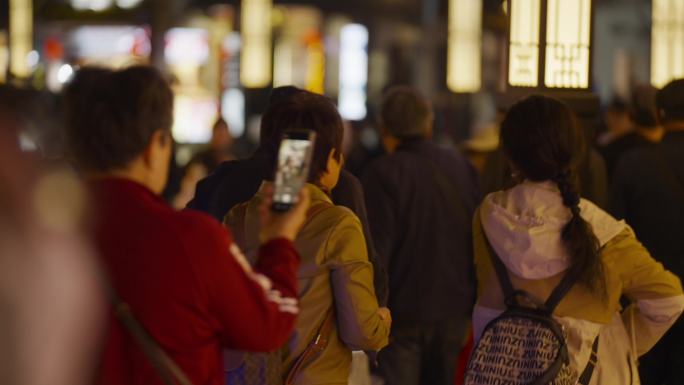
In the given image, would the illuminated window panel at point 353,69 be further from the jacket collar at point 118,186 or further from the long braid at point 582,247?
the jacket collar at point 118,186

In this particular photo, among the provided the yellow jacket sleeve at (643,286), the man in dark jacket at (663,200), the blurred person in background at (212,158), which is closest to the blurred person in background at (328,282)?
the yellow jacket sleeve at (643,286)

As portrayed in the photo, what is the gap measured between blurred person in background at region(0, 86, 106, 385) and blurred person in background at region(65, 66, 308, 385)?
3.1 inches

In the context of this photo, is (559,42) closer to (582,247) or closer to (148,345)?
(582,247)

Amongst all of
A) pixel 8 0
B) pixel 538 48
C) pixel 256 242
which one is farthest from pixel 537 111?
pixel 8 0

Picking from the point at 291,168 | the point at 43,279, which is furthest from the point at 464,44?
the point at 43,279

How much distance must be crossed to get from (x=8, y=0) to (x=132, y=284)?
90.8ft

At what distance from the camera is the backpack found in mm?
4746

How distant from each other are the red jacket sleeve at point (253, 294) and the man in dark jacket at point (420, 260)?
3.89m

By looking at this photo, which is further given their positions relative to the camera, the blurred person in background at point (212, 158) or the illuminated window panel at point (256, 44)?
the illuminated window panel at point (256, 44)

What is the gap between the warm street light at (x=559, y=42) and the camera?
7.53 metres

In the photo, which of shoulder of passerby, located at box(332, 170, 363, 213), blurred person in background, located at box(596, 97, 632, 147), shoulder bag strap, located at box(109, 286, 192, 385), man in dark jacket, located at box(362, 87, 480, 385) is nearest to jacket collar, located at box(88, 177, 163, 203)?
shoulder bag strap, located at box(109, 286, 192, 385)

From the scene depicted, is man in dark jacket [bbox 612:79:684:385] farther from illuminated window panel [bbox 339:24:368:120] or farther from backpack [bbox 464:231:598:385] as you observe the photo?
illuminated window panel [bbox 339:24:368:120]

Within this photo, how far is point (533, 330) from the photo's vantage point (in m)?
4.79

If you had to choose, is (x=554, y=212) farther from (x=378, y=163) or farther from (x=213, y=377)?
(x=378, y=163)
